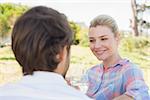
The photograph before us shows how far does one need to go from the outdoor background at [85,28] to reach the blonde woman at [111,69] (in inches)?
189

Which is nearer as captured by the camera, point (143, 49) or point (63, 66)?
point (63, 66)

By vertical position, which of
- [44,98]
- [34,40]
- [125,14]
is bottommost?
[125,14]

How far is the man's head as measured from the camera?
0.84 m

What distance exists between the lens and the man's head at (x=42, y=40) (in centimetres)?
84

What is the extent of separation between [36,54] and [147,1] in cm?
776

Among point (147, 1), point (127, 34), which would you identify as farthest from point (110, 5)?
point (147, 1)

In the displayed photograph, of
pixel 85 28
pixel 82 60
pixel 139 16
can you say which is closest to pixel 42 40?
pixel 85 28

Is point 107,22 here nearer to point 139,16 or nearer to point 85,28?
point 85,28

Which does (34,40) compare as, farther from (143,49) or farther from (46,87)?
(143,49)

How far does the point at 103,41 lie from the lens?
4.83ft

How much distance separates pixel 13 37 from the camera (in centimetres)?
87

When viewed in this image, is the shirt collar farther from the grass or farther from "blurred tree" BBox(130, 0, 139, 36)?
"blurred tree" BBox(130, 0, 139, 36)

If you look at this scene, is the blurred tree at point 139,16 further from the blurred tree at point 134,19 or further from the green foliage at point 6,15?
the green foliage at point 6,15

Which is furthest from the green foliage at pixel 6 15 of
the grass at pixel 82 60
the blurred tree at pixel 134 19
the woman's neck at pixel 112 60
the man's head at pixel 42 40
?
the man's head at pixel 42 40
